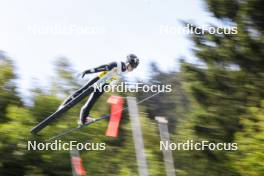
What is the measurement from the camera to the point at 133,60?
8.34 m

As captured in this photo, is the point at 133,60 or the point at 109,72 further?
the point at 133,60

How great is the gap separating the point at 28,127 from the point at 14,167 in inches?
41.3

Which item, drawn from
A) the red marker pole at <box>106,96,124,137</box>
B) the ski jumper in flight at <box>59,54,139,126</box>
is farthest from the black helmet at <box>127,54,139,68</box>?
the red marker pole at <box>106,96,124,137</box>

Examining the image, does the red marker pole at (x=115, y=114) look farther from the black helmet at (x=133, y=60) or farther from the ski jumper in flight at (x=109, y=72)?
the black helmet at (x=133, y=60)

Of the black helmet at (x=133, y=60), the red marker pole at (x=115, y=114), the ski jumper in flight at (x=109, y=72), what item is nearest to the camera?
the ski jumper in flight at (x=109, y=72)

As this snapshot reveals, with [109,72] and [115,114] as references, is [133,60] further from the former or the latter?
[115,114]

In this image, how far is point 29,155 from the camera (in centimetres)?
1263

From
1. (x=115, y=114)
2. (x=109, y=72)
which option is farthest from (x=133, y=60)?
(x=115, y=114)

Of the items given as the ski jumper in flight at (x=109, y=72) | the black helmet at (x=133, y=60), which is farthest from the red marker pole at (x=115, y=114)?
the black helmet at (x=133, y=60)

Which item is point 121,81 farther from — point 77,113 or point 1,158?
point 1,158

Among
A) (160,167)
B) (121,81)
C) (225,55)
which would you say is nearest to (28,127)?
(160,167)

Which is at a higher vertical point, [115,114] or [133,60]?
[133,60]

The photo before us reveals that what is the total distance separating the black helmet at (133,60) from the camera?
8290 mm

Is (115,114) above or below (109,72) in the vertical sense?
below
